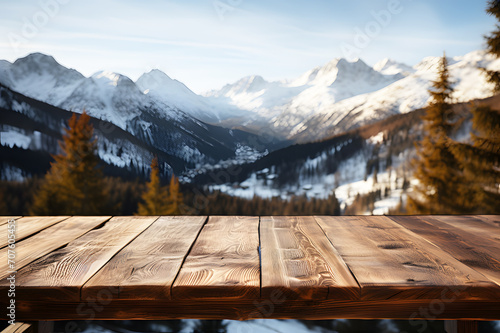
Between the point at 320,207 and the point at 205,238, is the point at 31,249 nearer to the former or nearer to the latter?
the point at 205,238

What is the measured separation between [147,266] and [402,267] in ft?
2.14

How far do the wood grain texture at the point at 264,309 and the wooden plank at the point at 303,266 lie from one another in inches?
1.1

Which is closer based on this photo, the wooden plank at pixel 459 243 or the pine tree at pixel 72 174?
the wooden plank at pixel 459 243

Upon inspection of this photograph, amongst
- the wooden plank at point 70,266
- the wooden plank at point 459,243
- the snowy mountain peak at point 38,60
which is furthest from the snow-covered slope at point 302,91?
the wooden plank at point 70,266

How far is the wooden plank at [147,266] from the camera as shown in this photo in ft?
2.55

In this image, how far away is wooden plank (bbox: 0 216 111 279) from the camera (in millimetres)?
941

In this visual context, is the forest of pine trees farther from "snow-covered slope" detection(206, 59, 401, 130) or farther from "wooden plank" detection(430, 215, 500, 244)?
"wooden plank" detection(430, 215, 500, 244)

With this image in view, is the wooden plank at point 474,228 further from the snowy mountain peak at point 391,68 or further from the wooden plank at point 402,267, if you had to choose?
the snowy mountain peak at point 391,68

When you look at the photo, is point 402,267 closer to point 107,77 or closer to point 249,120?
point 107,77

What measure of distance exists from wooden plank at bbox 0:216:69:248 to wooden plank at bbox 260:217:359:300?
2.72 ft

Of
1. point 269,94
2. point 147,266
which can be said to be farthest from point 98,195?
point 147,266

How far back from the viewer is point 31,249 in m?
1.05

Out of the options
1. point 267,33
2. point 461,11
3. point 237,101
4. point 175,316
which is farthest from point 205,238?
point 461,11

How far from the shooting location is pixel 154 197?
4977mm
